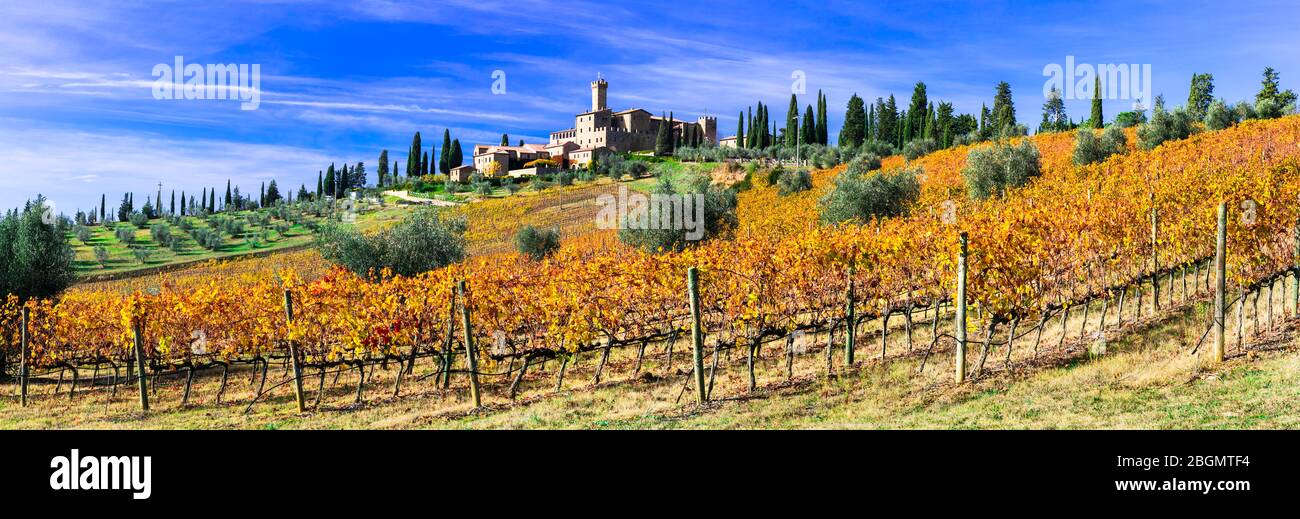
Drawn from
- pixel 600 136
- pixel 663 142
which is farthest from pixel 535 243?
pixel 600 136

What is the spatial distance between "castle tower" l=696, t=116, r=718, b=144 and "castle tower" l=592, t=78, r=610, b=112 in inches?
711

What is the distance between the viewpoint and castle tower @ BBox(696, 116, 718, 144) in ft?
425

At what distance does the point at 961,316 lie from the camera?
11.6 m

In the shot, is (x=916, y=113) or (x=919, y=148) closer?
(x=919, y=148)

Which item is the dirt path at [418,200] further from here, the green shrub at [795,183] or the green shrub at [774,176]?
the green shrub at [795,183]

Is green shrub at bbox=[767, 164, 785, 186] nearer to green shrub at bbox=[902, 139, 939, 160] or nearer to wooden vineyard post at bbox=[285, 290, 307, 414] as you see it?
green shrub at bbox=[902, 139, 939, 160]

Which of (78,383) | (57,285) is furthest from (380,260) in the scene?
(78,383)

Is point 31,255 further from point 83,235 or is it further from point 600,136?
point 600,136

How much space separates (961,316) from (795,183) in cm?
4536

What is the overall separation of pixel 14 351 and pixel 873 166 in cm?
5164

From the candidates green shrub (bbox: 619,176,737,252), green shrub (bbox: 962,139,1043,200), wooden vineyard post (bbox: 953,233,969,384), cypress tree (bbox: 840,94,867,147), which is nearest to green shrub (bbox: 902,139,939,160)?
cypress tree (bbox: 840,94,867,147)

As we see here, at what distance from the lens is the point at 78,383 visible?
21281 mm

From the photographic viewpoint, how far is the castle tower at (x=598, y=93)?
134000mm
